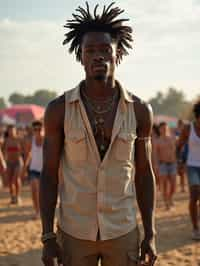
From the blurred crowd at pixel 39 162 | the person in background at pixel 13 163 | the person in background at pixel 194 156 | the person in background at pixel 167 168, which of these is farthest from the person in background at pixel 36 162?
the person in background at pixel 194 156

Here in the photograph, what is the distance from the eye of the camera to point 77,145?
269 cm

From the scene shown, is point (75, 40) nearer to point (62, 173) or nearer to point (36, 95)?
point (62, 173)

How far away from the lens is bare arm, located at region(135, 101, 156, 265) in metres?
2.83

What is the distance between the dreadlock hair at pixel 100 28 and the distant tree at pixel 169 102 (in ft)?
405

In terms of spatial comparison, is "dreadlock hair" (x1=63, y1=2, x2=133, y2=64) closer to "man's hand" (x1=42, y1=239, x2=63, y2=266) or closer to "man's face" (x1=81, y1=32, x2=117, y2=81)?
"man's face" (x1=81, y1=32, x2=117, y2=81)

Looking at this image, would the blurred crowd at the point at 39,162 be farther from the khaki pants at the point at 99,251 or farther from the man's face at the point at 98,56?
the man's face at the point at 98,56

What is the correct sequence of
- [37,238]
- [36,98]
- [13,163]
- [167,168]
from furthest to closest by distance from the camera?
[36,98], [13,163], [167,168], [37,238]

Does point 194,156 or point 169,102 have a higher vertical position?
point 169,102

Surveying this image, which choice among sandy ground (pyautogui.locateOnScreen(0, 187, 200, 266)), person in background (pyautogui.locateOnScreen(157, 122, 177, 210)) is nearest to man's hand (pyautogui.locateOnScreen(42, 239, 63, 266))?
sandy ground (pyautogui.locateOnScreen(0, 187, 200, 266))

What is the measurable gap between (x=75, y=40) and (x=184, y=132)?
13.9 feet

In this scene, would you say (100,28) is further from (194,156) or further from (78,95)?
(194,156)

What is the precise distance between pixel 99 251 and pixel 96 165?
50 cm

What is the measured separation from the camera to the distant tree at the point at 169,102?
12794 centimetres

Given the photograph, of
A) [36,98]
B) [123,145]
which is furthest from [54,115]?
[36,98]
